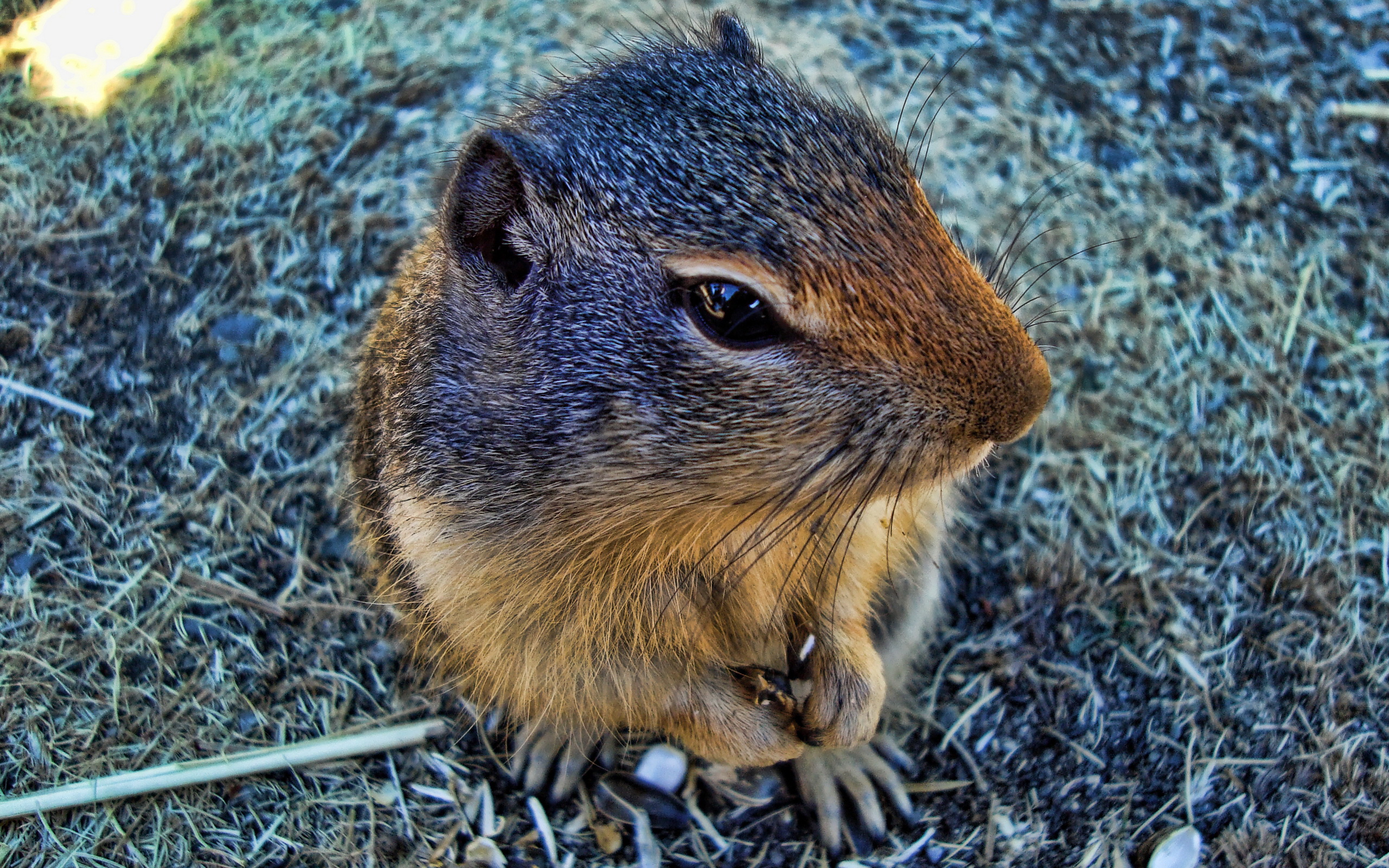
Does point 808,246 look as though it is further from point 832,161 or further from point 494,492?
point 494,492

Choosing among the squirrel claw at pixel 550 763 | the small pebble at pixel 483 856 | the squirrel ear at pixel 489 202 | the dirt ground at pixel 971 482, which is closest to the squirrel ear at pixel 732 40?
the squirrel ear at pixel 489 202

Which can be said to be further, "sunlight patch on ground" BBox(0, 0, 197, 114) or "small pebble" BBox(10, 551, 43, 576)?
"sunlight patch on ground" BBox(0, 0, 197, 114)

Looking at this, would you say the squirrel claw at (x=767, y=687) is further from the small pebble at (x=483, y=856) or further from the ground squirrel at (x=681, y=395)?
the small pebble at (x=483, y=856)

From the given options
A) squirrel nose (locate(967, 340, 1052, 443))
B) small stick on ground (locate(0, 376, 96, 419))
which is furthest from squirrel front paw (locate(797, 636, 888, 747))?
small stick on ground (locate(0, 376, 96, 419))

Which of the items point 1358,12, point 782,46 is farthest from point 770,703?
point 1358,12

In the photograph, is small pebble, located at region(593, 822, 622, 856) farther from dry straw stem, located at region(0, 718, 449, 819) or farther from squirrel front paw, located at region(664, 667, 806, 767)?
dry straw stem, located at region(0, 718, 449, 819)

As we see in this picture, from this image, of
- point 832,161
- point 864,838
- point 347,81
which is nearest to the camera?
point 832,161

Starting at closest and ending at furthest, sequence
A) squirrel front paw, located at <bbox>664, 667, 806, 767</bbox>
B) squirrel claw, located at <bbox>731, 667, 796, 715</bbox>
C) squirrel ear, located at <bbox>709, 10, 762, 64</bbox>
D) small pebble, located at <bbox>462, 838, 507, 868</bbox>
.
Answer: squirrel ear, located at <bbox>709, 10, 762, 64</bbox>
squirrel front paw, located at <bbox>664, 667, 806, 767</bbox>
squirrel claw, located at <bbox>731, 667, 796, 715</bbox>
small pebble, located at <bbox>462, 838, 507, 868</bbox>
